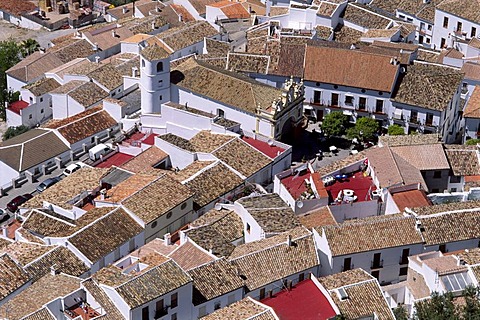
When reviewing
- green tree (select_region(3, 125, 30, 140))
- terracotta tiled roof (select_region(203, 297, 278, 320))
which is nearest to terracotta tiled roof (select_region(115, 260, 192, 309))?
terracotta tiled roof (select_region(203, 297, 278, 320))

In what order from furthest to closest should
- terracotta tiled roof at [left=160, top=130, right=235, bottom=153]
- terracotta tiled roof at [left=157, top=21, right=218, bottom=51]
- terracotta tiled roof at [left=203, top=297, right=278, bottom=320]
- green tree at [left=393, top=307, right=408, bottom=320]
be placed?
1. terracotta tiled roof at [left=157, top=21, right=218, bottom=51]
2. terracotta tiled roof at [left=160, top=130, right=235, bottom=153]
3. terracotta tiled roof at [left=203, top=297, right=278, bottom=320]
4. green tree at [left=393, top=307, right=408, bottom=320]

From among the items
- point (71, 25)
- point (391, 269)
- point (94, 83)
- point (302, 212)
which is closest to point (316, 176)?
point (302, 212)

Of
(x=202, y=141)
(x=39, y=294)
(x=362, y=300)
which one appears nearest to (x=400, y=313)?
(x=362, y=300)

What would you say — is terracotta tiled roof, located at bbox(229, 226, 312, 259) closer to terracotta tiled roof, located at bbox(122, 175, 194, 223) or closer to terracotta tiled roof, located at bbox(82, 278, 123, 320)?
terracotta tiled roof, located at bbox(122, 175, 194, 223)

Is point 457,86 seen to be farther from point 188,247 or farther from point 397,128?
point 188,247

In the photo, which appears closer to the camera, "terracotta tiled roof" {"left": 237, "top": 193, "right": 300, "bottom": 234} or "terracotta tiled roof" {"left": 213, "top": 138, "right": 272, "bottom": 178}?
"terracotta tiled roof" {"left": 237, "top": 193, "right": 300, "bottom": 234}

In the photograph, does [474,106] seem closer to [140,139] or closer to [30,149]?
[140,139]
